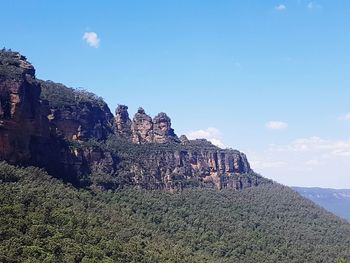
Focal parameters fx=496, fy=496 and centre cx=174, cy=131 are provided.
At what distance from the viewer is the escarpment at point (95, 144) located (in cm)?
6919

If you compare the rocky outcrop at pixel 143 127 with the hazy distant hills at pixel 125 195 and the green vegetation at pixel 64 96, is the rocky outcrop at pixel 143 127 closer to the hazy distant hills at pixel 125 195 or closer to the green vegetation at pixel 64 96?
the hazy distant hills at pixel 125 195

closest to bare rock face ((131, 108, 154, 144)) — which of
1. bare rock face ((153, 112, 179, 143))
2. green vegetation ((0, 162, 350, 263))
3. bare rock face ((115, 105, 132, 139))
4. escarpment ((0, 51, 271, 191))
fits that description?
escarpment ((0, 51, 271, 191))

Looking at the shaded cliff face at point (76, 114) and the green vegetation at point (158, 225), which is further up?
the shaded cliff face at point (76, 114)

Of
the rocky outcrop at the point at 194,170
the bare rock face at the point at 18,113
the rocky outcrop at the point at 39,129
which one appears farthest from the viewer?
the rocky outcrop at the point at 194,170

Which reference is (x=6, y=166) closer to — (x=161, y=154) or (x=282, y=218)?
(x=161, y=154)

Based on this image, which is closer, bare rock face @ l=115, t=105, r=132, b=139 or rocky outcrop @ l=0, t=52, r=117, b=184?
rocky outcrop @ l=0, t=52, r=117, b=184

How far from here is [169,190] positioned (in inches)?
3939

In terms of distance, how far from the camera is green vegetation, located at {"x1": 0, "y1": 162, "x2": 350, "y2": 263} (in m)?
46.6

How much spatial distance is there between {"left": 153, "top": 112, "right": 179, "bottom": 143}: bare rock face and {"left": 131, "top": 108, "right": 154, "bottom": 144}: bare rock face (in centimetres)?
114

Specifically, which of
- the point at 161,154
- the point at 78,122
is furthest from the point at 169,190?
the point at 78,122

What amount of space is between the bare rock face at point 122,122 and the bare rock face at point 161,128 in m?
5.97

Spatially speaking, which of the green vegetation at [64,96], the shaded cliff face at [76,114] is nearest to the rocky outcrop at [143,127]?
the shaded cliff face at [76,114]

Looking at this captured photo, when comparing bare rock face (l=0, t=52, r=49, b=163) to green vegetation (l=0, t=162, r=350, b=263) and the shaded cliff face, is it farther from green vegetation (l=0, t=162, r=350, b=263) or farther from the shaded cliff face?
the shaded cliff face

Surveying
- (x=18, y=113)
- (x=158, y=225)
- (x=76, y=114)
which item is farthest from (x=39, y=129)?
(x=158, y=225)
